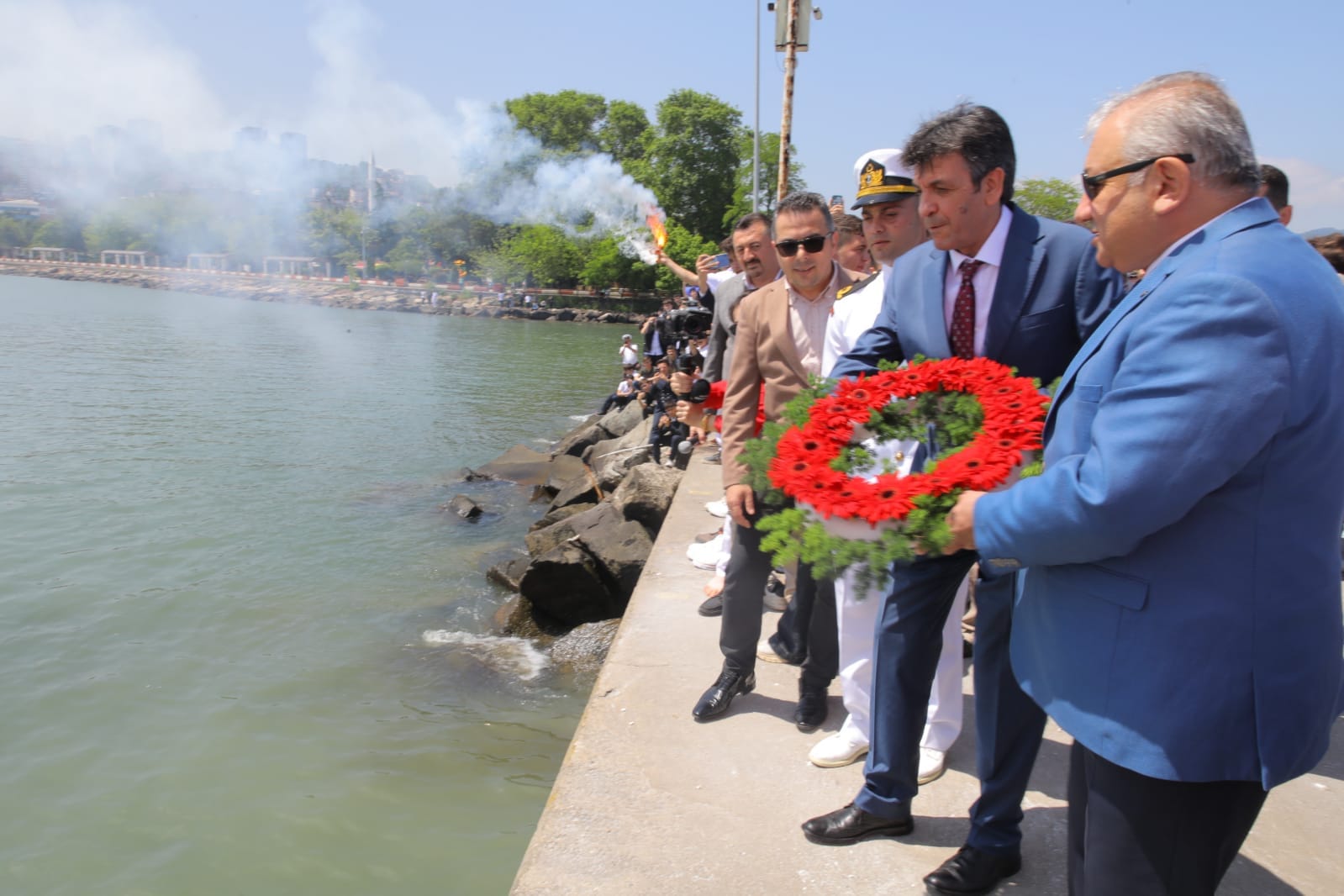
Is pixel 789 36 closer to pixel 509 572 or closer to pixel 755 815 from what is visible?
pixel 509 572

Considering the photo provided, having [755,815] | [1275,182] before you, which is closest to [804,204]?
[755,815]

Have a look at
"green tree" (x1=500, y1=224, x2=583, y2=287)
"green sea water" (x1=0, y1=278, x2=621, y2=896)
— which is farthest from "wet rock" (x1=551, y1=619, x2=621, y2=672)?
"green tree" (x1=500, y1=224, x2=583, y2=287)

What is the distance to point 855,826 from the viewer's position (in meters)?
3.05

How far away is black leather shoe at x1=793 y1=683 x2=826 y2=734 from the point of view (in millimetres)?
3982

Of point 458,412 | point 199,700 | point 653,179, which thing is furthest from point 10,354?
point 653,179

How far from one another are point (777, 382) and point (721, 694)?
1.44 m

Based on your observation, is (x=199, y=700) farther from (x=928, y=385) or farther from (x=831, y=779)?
(x=928, y=385)

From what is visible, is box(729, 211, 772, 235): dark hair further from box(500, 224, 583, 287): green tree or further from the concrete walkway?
box(500, 224, 583, 287): green tree

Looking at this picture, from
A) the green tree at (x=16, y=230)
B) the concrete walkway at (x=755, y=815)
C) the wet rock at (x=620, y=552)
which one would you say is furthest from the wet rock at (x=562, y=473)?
the green tree at (x=16, y=230)

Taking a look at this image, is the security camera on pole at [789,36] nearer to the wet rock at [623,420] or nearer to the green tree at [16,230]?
the wet rock at [623,420]

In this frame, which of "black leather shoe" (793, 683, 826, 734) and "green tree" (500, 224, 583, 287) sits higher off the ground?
"green tree" (500, 224, 583, 287)

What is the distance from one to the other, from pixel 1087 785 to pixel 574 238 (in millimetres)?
73706

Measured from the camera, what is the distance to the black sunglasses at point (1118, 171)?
1.75m

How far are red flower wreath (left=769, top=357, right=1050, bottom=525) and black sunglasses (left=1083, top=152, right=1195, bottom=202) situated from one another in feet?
2.11
